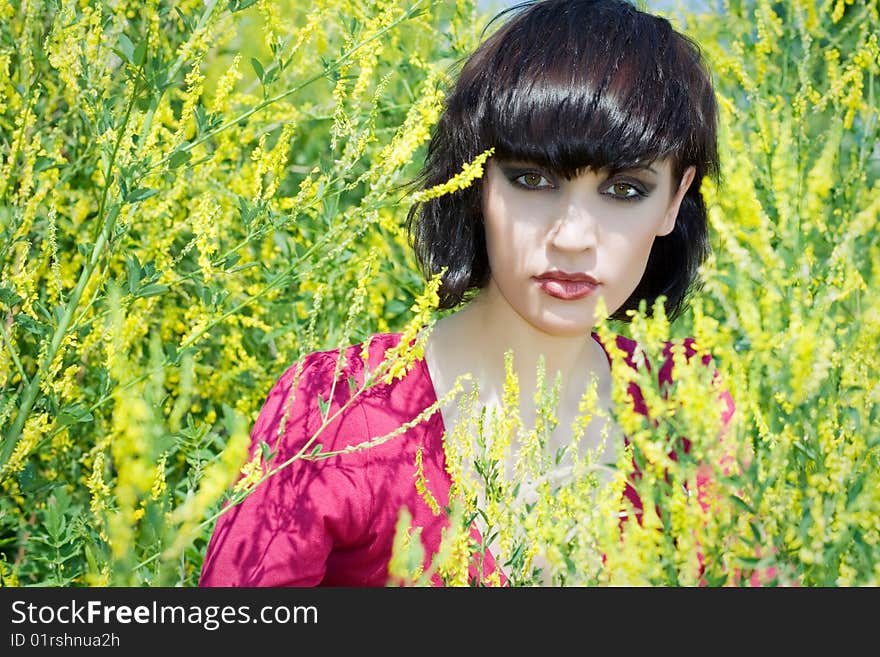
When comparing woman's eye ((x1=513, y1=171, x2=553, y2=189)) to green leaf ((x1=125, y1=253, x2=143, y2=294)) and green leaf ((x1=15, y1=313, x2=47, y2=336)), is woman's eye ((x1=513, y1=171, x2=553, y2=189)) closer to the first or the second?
green leaf ((x1=125, y1=253, x2=143, y2=294))

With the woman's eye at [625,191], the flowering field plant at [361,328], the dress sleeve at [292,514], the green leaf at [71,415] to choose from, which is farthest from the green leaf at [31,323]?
the woman's eye at [625,191]

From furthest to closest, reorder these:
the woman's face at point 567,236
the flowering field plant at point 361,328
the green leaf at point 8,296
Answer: the woman's face at point 567,236
the green leaf at point 8,296
the flowering field plant at point 361,328

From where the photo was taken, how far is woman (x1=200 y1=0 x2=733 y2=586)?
1778 mm

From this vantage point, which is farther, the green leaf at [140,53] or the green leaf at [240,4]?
the green leaf at [240,4]

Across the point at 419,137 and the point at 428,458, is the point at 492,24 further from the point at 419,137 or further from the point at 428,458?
the point at 428,458

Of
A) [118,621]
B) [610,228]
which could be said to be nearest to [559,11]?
[610,228]

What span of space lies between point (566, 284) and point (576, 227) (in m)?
0.10

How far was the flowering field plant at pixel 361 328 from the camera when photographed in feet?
3.73

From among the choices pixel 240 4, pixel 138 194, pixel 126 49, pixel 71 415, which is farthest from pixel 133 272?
pixel 240 4

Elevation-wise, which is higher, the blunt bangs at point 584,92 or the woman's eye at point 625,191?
the blunt bangs at point 584,92

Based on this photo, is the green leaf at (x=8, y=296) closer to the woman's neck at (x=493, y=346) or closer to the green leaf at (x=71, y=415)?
the green leaf at (x=71, y=415)

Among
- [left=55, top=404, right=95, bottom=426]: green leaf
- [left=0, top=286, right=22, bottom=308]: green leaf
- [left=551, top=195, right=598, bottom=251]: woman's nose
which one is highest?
[left=551, top=195, right=598, bottom=251]: woman's nose

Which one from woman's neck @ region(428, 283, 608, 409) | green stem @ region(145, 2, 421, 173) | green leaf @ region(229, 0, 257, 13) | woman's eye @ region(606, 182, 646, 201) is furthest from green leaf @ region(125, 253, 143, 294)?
woman's eye @ region(606, 182, 646, 201)

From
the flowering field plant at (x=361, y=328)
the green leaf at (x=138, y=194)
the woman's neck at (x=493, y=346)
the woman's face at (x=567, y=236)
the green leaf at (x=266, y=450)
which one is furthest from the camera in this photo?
the woman's neck at (x=493, y=346)
